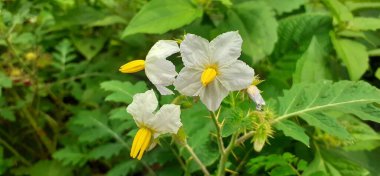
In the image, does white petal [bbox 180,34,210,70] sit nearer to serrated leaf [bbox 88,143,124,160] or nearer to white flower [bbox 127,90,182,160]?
white flower [bbox 127,90,182,160]

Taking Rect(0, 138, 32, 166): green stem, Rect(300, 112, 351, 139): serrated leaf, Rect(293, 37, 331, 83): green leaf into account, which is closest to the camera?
Rect(300, 112, 351, 139): serrated leaf

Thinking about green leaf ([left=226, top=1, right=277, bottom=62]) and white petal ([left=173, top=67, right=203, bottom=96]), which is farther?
green leaf ([left=226, top=1, right=277, bottom=62])

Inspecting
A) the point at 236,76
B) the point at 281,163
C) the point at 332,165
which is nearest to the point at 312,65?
the point at 332,165

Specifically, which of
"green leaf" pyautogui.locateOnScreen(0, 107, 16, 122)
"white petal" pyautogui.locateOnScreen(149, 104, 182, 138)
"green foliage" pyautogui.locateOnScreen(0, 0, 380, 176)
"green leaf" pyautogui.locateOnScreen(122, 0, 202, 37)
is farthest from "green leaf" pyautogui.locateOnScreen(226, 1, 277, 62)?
"green leaf" pyautogui.locateOnScreen(0, 107, 16, 122)

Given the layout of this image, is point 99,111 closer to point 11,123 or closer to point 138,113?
point 11,123

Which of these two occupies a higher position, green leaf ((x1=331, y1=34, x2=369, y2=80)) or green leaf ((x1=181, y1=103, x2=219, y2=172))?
green leaf ((x1=331, y1=34, x2=369, y2=80))

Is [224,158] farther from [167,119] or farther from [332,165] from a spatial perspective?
[332,165]

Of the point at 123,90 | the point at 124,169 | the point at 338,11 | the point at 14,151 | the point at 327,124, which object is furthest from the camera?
the point at 14,151
